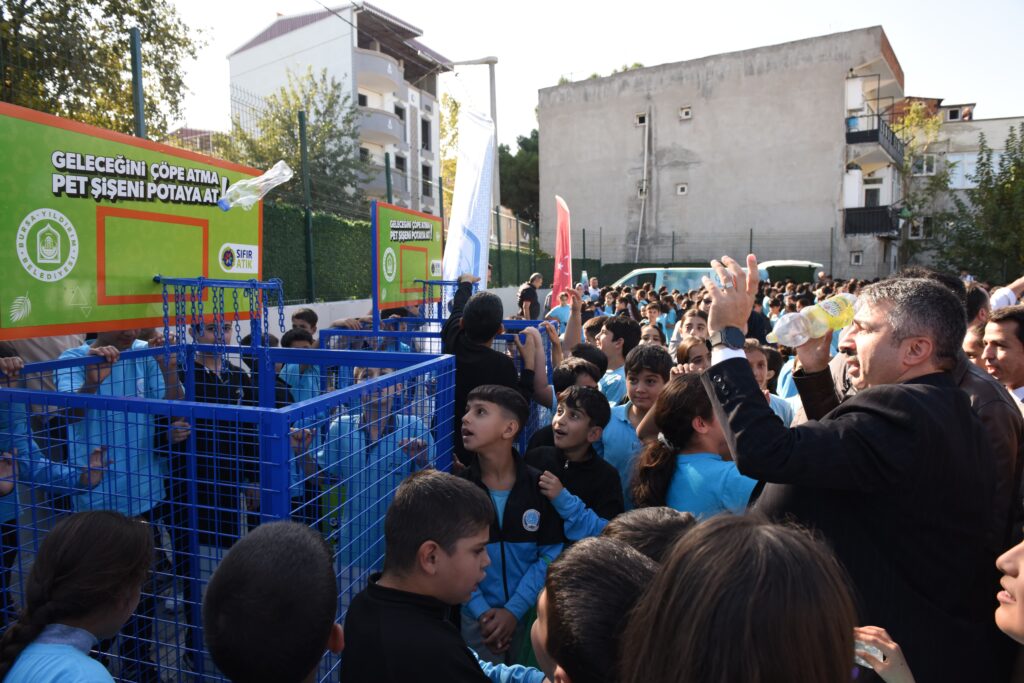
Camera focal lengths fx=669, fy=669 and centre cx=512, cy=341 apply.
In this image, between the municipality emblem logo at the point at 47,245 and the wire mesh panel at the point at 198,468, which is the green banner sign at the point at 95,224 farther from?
the wire mesh panel at the point at 198,468

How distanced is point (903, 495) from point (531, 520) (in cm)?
134

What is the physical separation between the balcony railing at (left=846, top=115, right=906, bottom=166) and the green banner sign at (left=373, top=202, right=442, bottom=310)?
2608 cm

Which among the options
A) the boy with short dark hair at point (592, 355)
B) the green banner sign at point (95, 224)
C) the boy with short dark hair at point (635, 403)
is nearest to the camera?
the green banner sign at point (95, 224)

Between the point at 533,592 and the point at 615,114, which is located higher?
the point at 615,114

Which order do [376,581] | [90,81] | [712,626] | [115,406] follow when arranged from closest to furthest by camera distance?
[712,626]
[376,581]
[115,406]
[90,81]

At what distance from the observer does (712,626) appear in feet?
3.07

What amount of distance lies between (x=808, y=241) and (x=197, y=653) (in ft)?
101

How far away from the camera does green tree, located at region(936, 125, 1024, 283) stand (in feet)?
72.1

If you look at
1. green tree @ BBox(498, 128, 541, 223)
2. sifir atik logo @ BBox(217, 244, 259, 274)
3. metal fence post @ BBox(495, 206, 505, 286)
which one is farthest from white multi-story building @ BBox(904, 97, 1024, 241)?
sifir atik logo @ BBox(217, 244, 259, 274)

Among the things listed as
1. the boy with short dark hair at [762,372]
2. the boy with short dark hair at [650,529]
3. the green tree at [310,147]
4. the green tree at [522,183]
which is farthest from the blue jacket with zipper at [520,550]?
the green tree at [522,183]

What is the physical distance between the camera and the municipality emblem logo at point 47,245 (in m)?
2.91

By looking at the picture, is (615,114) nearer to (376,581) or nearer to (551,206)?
(551,206)

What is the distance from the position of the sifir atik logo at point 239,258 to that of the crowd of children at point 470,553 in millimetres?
507

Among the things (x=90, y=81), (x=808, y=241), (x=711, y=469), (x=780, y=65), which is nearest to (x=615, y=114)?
(x=780, y=65)
